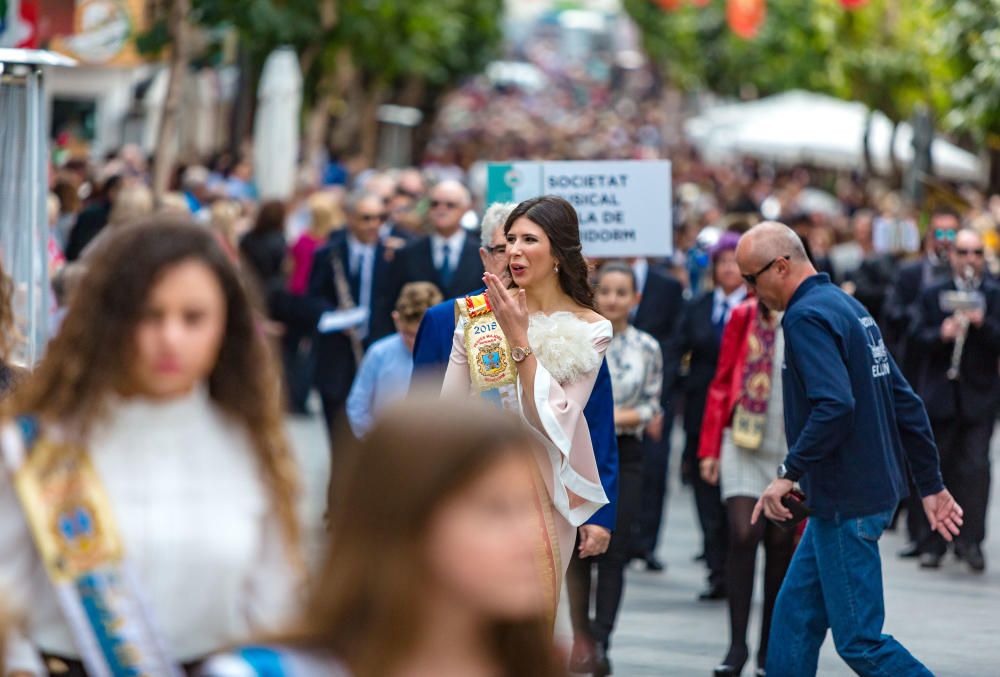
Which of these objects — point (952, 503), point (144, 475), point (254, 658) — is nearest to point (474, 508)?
point (254, 658)

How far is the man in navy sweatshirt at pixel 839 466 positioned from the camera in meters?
6.60

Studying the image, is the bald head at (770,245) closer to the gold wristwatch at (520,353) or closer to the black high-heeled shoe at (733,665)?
the gold wristwatch at (520,353)

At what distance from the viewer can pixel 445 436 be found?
8.41 ft

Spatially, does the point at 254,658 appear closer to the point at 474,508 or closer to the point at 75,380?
the point at 474,508

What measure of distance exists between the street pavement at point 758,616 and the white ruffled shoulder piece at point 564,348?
174cm

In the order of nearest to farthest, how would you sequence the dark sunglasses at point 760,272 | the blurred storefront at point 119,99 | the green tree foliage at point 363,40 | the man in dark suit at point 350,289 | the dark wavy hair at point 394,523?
the dark wavy hair at point 394,523 < the dark sunglasses at point 760,272 < the man in dark suit at point 350,289 < the green tree foliage at point 363,40 < the blurred storefront at point 119,99

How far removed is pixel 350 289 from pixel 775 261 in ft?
21.9

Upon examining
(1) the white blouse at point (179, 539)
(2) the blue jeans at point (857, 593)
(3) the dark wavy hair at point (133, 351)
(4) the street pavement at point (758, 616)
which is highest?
(3) the dark wavy hair at point (133, 351)

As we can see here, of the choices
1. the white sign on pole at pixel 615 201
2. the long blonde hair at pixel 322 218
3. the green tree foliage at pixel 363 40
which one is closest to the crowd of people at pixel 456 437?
the white sign on pole at pixel 615 201

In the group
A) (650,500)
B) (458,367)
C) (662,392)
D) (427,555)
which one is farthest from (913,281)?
(427,555)

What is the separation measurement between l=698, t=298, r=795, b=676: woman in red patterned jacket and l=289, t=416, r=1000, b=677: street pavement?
0.99 feet

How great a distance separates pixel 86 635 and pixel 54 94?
37543 millimetres

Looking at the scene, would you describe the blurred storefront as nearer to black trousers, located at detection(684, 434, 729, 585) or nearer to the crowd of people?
the crowd of people

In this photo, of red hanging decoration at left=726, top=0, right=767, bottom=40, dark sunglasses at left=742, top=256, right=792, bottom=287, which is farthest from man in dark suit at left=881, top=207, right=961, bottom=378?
red hanging decoration at left=726, top=0, right=767, bottom=40
